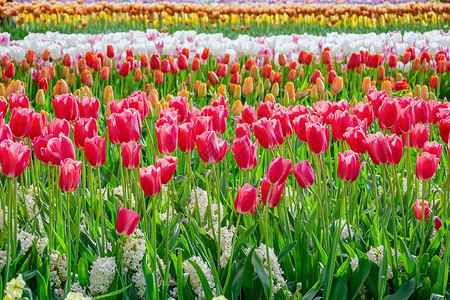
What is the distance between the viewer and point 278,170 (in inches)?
64.1

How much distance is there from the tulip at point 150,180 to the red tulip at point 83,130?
0.40m

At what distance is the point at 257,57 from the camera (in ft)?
20.0

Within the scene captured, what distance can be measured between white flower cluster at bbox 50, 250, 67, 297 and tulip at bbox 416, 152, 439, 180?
114 centimetres

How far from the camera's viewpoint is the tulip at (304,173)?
1.76 meters

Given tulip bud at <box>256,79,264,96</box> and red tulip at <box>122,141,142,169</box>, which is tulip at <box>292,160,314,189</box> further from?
tulip bud at <box>256,79,264,96</box>

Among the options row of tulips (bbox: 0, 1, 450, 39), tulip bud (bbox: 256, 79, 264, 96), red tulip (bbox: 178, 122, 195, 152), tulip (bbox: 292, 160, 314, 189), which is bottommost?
row of tulips (bbox: 0, 1, 450, 39)

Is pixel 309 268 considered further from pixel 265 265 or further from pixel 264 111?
pixel 264 111

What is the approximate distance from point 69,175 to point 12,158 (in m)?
0.16

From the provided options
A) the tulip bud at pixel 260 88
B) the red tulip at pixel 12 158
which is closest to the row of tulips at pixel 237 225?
the red tulip at pixel 12 158

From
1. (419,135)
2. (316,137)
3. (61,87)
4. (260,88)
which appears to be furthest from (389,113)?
(61,87)

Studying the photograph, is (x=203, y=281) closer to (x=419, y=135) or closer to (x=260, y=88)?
(x=419, y=135)

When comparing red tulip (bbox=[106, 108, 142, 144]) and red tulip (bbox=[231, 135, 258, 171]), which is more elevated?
red tulip (bbox=[106, 108, 142, 144])

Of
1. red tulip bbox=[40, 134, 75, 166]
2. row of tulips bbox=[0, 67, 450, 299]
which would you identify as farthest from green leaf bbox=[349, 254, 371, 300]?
red tulip bbox=[40, 134, 75, 166]

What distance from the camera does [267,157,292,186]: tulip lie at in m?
1.62
